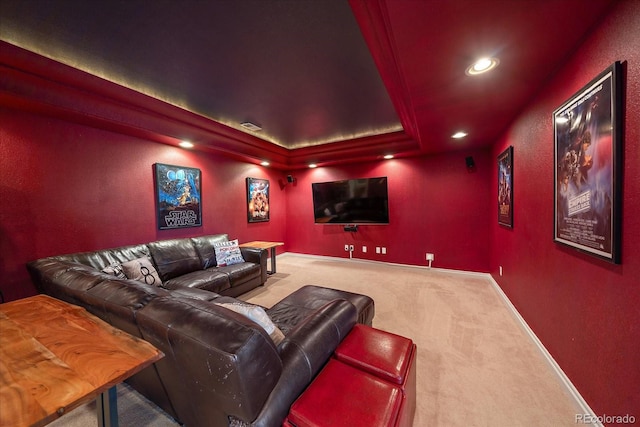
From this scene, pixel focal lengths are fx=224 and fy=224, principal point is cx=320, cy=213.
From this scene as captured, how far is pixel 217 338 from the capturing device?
82 centimetres

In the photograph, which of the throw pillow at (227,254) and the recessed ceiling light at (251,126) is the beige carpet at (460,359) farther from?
the recessed ceiling light at (251,126)

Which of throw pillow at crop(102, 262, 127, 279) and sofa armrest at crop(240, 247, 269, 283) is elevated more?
throw pillow at crop(102, 262, 127, 279)

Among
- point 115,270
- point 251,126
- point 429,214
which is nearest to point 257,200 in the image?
point 251,126

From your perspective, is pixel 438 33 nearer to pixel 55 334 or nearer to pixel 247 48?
pixel 247 48

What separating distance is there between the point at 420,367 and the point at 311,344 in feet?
4.26

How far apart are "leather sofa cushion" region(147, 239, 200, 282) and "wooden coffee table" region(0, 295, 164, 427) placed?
1793 mm

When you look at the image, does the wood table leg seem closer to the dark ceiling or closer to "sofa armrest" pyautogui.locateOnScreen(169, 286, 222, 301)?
"sofa armrest" pyautogui.locateOnScreen(169, 286, 222, 301)

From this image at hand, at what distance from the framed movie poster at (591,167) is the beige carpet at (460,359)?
3.47ft

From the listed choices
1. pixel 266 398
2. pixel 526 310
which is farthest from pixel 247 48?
pixel 526 310

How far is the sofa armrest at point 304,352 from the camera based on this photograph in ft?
2.90

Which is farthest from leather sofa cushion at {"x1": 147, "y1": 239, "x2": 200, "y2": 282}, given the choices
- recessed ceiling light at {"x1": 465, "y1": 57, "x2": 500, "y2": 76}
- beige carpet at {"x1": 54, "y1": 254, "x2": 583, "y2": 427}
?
recessed ceiling light at {"x1": 465, "y1": 57, "x2": 500, "y2": 76}

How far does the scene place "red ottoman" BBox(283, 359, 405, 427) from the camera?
0.82 m

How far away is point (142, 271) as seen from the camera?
2576 mm

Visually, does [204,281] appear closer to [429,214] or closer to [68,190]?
[68,190]
